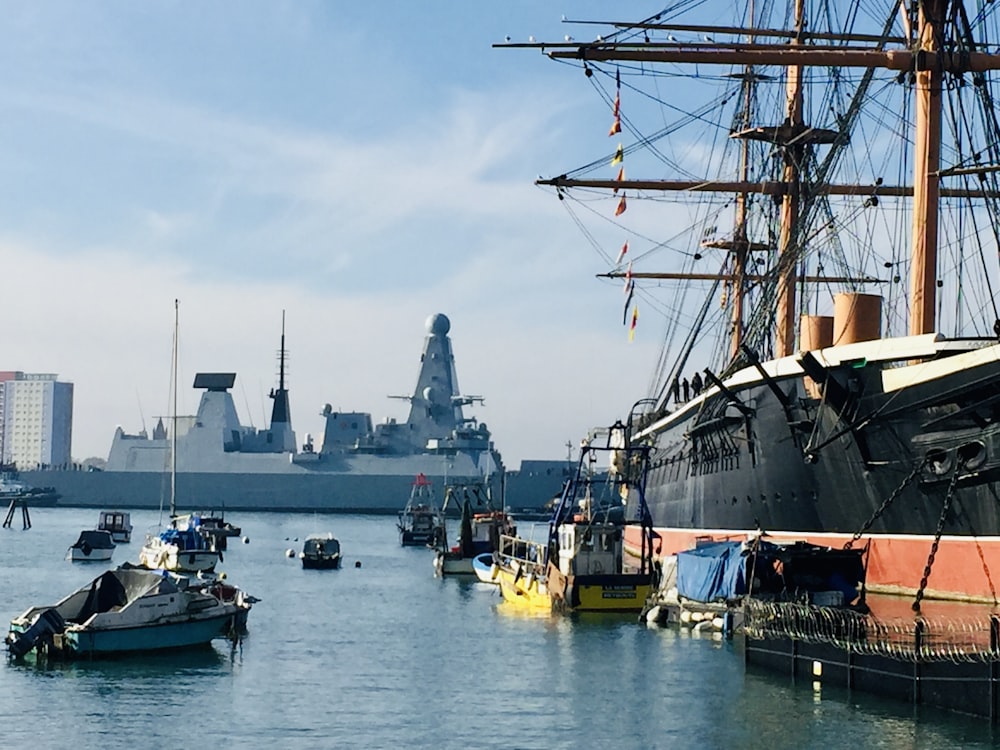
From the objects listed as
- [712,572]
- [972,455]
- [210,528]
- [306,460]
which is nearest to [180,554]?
[210,528]

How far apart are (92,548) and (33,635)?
44.6m

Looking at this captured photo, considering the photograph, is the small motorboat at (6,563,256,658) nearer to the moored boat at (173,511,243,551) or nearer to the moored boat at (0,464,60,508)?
the moored boat at (173,511,243,551)

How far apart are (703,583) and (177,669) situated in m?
13.9

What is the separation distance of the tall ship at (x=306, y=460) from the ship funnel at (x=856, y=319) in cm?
11141

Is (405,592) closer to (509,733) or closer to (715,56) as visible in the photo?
(715,56)

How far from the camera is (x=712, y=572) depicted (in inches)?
1542

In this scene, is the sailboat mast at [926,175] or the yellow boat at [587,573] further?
the yellow boat at [587,573]

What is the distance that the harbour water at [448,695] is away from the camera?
26.4 m

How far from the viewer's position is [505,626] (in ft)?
150

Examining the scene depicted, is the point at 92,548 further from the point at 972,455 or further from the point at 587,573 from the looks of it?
the point at 972,455

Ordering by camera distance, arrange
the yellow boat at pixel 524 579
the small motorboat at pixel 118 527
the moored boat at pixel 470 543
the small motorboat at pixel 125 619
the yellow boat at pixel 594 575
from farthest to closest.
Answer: the small motorboat at pixel 118 527 → the moored boat at pixel 470 543 → the yellow boat at pixel 524 579 → the yellow boat at pixel 594 575 → the small motorboat at pixel 125 619

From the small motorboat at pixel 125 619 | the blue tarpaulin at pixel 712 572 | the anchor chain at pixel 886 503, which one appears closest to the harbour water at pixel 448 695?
the small motorboat at pixel 125 619

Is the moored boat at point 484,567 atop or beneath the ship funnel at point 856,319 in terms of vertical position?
beneath

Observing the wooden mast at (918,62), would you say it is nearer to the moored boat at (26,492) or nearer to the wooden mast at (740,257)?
the wooden mast at (740,257)
